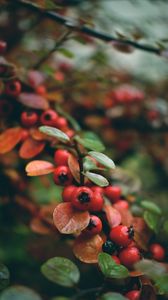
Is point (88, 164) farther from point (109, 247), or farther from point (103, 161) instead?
point (109, 247)

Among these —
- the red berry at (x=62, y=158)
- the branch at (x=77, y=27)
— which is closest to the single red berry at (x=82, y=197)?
the red berry at (x=62, y=158)

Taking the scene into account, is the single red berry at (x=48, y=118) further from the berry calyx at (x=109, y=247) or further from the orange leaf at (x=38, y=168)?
the berry calyx at (x=109, y=247)

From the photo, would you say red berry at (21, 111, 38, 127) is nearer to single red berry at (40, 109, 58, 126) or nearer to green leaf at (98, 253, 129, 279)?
single red berry at (40, 109, 58, 126)

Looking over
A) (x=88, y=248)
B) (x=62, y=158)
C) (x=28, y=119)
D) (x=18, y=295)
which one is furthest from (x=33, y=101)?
(x=18, y=295)

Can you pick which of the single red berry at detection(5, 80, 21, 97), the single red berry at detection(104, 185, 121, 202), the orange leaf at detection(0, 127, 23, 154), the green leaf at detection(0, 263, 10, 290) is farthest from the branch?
the green leaf at detection(0, 263, 10, 290)

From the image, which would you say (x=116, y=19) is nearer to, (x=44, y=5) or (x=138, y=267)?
(x=44, y=5)
